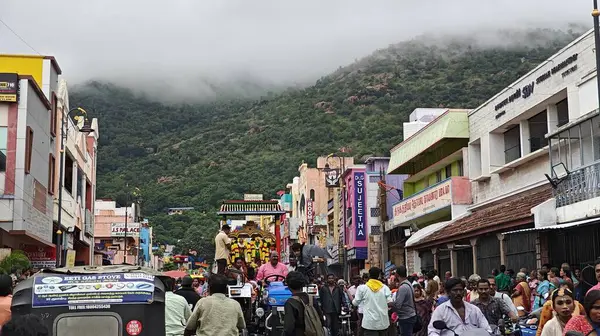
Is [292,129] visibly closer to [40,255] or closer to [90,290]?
[40,255]

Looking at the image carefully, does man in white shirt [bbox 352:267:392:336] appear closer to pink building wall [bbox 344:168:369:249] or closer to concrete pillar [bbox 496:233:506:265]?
concrete pillar [bbox 496:233:506:265]

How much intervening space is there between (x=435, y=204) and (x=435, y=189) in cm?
66

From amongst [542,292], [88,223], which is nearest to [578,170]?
[542,292]

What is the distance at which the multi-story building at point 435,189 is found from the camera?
33750 millimetres

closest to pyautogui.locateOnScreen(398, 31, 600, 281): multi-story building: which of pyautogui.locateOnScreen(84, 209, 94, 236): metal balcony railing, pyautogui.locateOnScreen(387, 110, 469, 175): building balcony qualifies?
pyautogui.locateOnScreen(387, 110, 469, 175): building balcony

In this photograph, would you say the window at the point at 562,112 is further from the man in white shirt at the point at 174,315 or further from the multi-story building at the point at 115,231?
the multi-story building at the point at 115,231

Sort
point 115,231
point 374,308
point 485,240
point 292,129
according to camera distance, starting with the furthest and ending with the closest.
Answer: point 292,129, point 115,231, point 485,240, point 374,308

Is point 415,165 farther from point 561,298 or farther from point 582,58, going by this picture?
point 561,298

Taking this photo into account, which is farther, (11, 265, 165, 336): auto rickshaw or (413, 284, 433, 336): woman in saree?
(413, 284, 433, 336): woman in saree

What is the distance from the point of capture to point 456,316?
888 centimetres

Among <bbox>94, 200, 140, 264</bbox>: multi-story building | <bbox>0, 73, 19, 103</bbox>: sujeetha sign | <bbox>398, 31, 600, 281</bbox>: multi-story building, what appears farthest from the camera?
<bbox>94, 200, 140, 264</bbox>: multi-story building

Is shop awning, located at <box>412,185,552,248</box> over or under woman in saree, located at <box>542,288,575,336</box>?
over

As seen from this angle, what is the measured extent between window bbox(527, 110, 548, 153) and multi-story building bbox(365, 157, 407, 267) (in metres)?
18.0

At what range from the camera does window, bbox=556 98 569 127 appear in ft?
86.4
